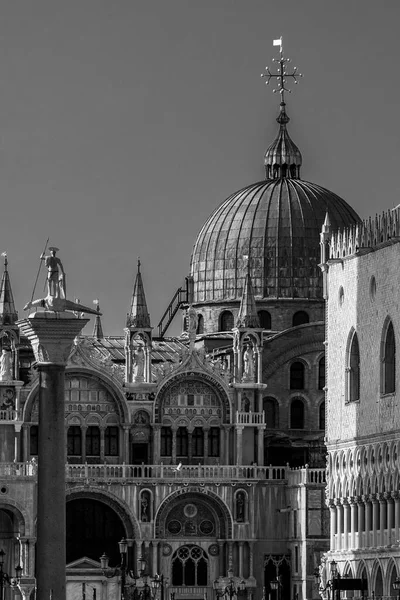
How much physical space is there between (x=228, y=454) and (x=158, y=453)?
286cm

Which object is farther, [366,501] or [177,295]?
[177,295]

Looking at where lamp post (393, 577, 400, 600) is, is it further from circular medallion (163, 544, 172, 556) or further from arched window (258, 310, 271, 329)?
arched window (258, 310, 271, 329)

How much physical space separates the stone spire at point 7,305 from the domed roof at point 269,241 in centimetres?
1252

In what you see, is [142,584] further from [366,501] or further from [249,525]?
[366,501]

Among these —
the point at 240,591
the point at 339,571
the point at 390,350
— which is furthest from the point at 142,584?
the point at 390,350

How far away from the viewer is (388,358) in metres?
92.3

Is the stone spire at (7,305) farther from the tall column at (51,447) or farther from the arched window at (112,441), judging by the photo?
the tall column at (51,447)

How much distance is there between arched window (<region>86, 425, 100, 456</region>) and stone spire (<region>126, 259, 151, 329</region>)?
14.5 ft

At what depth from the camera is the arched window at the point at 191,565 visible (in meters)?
110

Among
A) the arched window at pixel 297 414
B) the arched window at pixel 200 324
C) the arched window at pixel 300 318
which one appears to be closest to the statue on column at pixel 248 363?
the arched window at pixel 297 414

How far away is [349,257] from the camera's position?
96.6 metres

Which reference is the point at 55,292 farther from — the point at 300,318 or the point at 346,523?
the point at 300,318

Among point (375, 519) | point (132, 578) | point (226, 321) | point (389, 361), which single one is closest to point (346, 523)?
point (375, 519)

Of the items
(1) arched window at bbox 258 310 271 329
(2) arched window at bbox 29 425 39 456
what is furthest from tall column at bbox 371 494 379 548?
(1) arched window at bbox 258 310 271 329
